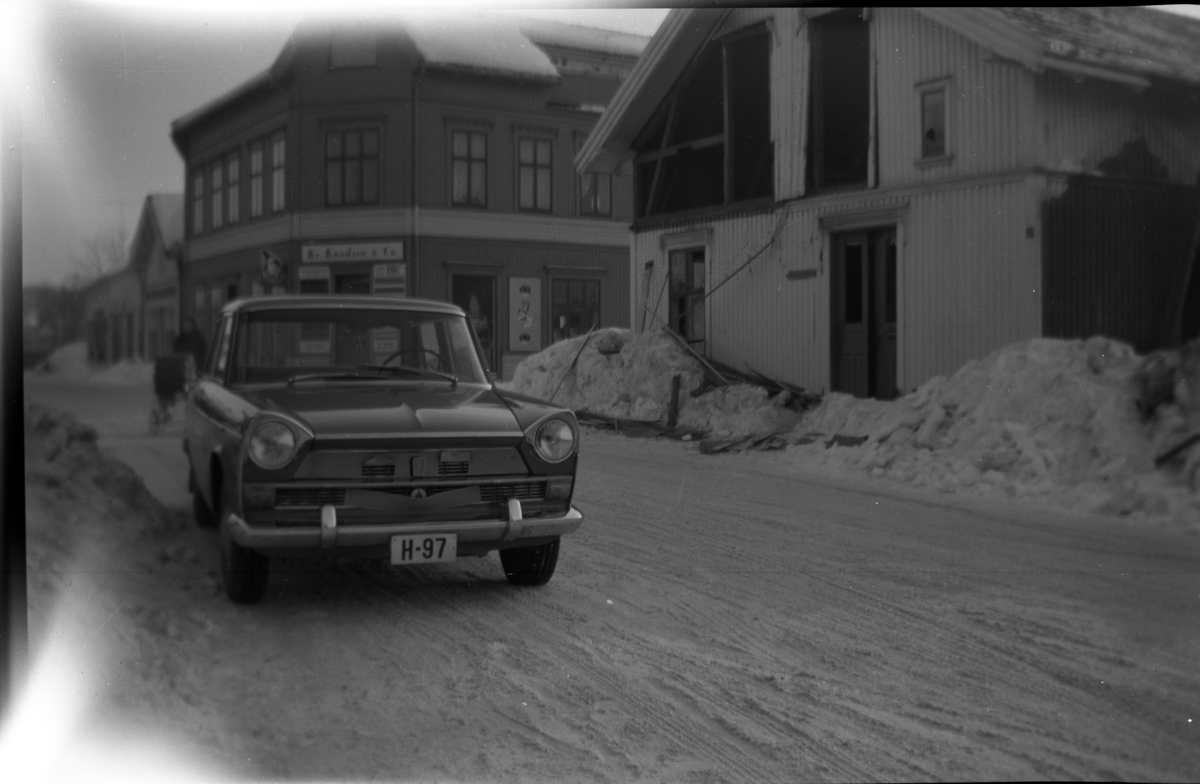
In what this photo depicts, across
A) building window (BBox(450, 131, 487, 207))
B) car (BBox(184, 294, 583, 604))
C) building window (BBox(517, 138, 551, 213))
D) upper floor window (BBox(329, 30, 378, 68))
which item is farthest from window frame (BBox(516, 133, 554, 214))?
upper floor window (BBox(329, 30, 378, 68))

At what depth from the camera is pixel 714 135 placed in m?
4.04

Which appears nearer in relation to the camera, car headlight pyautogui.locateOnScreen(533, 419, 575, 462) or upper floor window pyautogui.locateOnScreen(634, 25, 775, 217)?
car headlight pyautogui.locateOnScreen(533, 419, 575, 462)

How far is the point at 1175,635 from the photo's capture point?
3.55 metres

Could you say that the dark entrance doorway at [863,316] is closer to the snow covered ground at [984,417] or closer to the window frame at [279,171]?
the snow covered ground at [984,417]

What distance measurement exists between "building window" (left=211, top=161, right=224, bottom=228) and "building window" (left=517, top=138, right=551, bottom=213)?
1067 mm

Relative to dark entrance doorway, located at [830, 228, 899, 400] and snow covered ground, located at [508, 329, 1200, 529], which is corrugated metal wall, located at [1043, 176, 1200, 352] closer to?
snow covered ground, located at [508, 329, 1200, 529]

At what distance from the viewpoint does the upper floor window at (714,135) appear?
150 inches

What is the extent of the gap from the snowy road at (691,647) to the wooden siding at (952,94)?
4.87 feet

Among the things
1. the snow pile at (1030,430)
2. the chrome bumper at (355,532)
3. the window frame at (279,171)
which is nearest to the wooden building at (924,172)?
the snow pile at (1030,430)

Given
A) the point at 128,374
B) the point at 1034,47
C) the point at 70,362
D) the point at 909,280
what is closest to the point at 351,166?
the point at 128,374

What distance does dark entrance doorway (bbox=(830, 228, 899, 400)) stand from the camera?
4.07 metres

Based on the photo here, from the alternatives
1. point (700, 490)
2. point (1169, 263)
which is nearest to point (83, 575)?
point (700, 490)

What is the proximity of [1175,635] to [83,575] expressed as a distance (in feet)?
13.0

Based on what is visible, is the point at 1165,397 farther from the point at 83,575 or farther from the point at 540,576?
the point at 83,575
